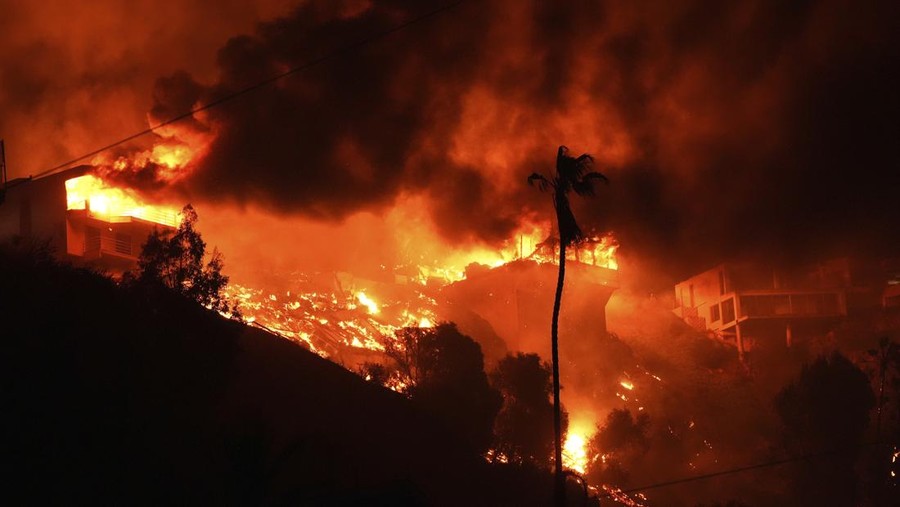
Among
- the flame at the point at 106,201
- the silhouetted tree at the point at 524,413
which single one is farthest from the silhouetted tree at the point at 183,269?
the flame at the point at 106,201

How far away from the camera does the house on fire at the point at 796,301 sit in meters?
102

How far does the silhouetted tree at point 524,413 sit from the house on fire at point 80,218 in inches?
961

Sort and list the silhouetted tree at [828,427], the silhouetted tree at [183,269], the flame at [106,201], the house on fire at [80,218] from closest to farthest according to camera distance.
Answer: the silhouetted tree at [183,269] < the house on fire at [80,218] < the silhouetted tree at [828,427] < the flame at [106,201]

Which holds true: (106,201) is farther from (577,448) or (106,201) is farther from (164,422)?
(577,448)

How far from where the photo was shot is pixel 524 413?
4853 centimetres

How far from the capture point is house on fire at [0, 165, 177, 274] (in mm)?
54125

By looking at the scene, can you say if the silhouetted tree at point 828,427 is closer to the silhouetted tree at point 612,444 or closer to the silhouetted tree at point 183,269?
the silhouetted tree at point 612,444

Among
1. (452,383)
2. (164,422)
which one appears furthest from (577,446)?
(164,422)

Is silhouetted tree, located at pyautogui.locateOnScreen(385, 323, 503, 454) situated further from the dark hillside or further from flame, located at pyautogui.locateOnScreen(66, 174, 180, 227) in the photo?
flame, located at pyautogui.locateOnScreen(66, 174, 180, 227)


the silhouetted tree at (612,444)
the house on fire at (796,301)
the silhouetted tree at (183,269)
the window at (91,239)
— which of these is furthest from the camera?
the house on fire at (796,301)

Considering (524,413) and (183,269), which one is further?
(524,413)

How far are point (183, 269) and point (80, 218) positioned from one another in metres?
25.2

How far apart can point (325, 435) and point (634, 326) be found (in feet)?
240

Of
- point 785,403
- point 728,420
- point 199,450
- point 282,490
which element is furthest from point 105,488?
point 728,420
